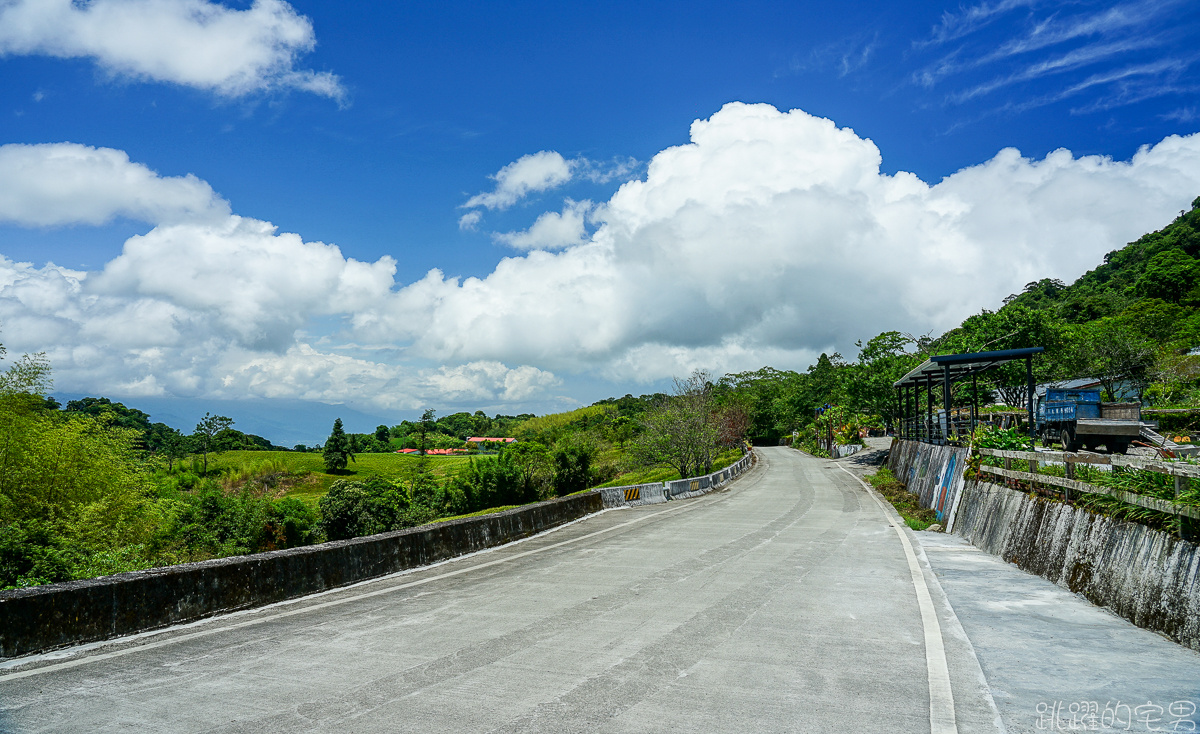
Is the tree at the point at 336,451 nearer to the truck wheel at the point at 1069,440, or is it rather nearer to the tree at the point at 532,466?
the tree at the point at 532,466

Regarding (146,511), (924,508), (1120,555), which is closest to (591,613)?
(1120,555)

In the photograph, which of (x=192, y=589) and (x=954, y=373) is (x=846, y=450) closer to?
(x=954, y=373)

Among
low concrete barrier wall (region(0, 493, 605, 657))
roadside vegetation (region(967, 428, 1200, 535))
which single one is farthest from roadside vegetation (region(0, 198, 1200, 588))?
low concrete barrier wall (region(0, 493, 605, 657))

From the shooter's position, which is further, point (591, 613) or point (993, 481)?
point (993, 481)

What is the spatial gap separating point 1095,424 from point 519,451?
50217 mm

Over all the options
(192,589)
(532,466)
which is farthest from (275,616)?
(532,466)

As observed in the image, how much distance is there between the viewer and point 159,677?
5.11 metres

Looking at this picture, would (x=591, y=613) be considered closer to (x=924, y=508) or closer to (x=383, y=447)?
(x=924, y=508)

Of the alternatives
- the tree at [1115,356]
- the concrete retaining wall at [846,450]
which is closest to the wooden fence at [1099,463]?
the tree at [1115,356]

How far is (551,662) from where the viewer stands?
5441 millimetres

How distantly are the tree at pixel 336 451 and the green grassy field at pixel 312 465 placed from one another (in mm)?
1218

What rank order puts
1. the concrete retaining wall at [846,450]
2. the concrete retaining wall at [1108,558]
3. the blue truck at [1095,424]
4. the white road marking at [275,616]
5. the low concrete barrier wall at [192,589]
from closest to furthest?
1. the white road marking at [275,616]
2. the low concrete barrier wall at [192,589]
3. the concrete retaining wall at [1108,558]
4. the blue truck at [1095,424]
5. the concrete retaining wall at [846,450]

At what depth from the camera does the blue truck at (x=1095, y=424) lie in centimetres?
2127

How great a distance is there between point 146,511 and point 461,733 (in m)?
36.2
